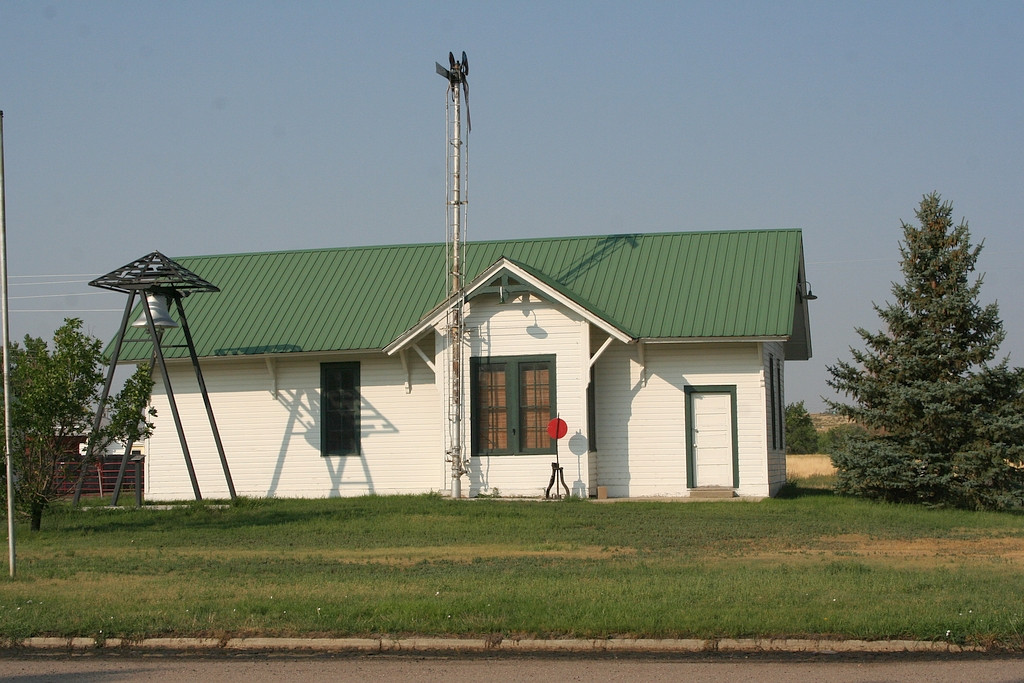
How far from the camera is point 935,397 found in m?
21.7

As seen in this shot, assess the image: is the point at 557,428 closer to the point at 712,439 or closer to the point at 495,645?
the point at 712,439

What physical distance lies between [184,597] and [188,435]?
14.9 m

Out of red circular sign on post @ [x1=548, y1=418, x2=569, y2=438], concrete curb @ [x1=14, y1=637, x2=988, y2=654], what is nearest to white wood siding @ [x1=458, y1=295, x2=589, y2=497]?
red circular sign on post @ [x1=548, y1=418, x2=569, y2=438]

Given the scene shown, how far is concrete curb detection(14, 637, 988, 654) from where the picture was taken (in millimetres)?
9219

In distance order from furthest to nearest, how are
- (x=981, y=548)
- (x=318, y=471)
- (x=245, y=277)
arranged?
(x=245, y=277)
(x=318, y=471)
(x=981, y=548)

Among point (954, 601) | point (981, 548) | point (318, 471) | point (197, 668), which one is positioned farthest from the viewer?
point (318, 471)

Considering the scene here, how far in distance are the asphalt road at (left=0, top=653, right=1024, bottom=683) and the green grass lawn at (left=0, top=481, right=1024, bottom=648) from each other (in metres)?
0.52

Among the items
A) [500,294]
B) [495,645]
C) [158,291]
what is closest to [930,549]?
[495,645]

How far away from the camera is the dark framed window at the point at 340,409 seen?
25062mm

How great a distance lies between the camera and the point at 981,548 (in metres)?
15.8

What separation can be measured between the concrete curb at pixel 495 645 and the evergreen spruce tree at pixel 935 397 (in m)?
13.2

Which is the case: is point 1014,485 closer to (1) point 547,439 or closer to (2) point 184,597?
(1) point 547,439

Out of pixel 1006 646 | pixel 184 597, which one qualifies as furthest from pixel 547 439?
pixel 1006 646

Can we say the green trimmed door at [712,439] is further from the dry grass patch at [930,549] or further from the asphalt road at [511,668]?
the asphalt road at [511,668]
